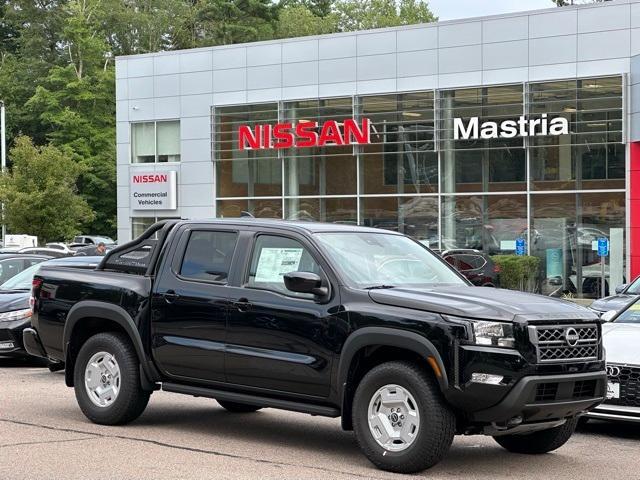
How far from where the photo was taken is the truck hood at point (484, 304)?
746 cm

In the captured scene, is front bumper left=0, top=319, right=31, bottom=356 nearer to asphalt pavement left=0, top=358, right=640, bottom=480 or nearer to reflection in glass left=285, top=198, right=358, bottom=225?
asphalt pavement left=0, top=358, right=640, bottom=480

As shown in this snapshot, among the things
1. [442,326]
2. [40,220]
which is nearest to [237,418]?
[442,326]

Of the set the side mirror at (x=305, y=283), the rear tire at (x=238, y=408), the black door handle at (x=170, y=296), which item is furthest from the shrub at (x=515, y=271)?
the side mirror at (x=305, y=283)

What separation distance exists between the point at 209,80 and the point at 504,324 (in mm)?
31498

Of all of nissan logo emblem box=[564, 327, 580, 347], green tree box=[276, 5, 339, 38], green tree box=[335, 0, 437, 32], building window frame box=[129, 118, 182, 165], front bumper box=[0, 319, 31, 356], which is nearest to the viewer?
nissan logo emblem box=[564, 327, 580, 347]

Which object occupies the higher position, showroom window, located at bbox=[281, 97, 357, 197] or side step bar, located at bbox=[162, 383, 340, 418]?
showroom window, located at bbox=[281, 97, 357, 197]

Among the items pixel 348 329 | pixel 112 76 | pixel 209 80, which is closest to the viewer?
pixel 348 329

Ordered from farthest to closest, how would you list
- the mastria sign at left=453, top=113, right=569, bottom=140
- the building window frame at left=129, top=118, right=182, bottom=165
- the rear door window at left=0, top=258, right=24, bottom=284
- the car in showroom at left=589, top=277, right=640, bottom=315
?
1. the building window frame at left=129, top=118, right=182, bottom=165
2. the mastria sign at left=453, top=113, right=569, bottom=140
3. the rear door window at left=0, top=258, right=24, bottom=284
4. the car in showroom at left=589, top=277, right=640, bottom=315

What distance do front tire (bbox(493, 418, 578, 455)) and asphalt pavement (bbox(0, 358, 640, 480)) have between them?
8 cm

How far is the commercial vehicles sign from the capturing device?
127ft

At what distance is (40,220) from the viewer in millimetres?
41906

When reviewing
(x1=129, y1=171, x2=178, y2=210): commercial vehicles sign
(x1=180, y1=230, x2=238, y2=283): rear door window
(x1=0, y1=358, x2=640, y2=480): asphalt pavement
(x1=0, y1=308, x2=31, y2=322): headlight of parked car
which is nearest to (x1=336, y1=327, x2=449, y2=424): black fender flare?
(x1=0, y1=358, x2=640, y2=480): asphalt pavement

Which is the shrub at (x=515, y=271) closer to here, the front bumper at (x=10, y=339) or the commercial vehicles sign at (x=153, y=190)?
the commercial vehicles sign at (x=153, y=190)

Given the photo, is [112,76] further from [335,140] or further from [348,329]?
[348,329]
